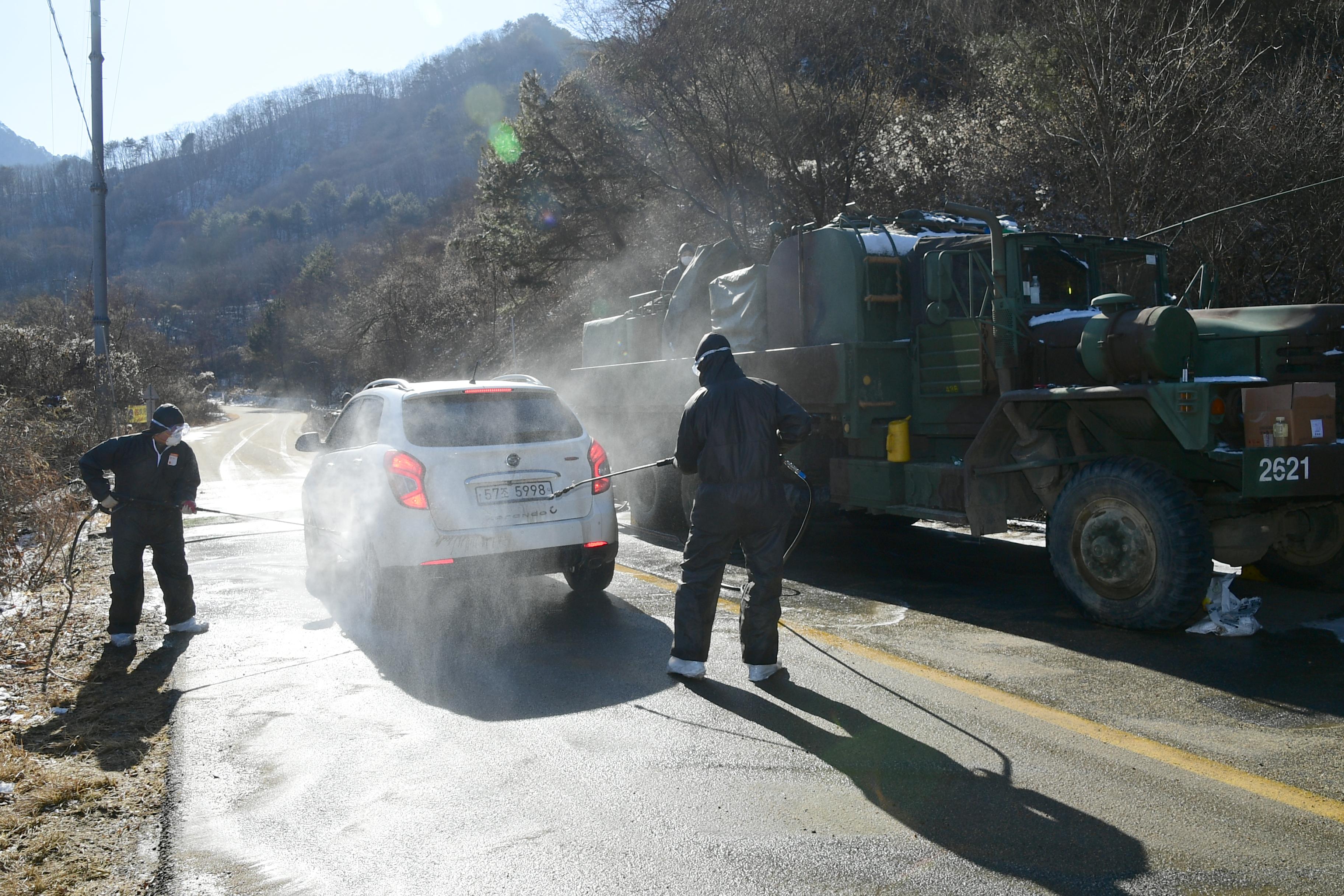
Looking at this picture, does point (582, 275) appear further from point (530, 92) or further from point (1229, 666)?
point (1229, 666)

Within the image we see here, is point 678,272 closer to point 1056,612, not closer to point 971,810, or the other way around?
point 1056,612

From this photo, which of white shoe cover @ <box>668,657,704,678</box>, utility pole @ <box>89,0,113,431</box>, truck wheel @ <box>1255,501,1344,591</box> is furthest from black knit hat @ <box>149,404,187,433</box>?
utility pole @ <box>89,0,113,431</box>

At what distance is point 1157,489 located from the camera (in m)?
6.17

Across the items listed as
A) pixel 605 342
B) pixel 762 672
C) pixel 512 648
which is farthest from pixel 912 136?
pixel 762 672

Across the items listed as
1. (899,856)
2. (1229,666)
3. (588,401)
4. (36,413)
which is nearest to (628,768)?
(899,856)

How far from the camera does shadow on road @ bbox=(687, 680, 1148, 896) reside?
3248 millimetres

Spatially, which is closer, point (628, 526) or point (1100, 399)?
point (1100, 399)

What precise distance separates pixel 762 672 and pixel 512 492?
2245mm

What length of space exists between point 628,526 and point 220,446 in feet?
103

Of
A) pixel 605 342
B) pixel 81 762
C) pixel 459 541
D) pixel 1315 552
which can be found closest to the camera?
pixel 81 762

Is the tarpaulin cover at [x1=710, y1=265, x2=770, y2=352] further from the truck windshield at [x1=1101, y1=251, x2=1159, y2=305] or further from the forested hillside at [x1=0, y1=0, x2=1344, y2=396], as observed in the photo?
the truck windshield at [x1=1101, y1=251, x2=1159, y2=305]

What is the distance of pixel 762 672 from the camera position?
5520 millimetres

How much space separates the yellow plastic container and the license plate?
2857mm

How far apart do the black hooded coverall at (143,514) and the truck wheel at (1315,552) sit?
7.37 meters
